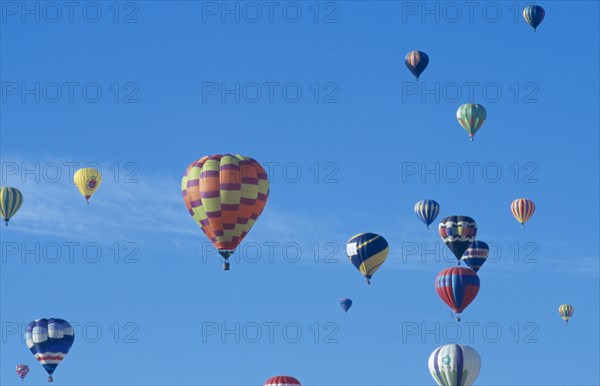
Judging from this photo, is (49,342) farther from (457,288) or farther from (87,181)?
(457,288)

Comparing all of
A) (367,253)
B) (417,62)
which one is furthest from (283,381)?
(417,62)

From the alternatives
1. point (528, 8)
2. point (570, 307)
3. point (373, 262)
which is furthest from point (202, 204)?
point (570, 307)

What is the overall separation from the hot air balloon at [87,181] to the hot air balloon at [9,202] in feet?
16.7

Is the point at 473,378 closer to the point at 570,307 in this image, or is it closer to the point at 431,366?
the point at 431,366

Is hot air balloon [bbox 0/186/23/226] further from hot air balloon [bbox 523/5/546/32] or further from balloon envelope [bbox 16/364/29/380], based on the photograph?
hot air balloon [bbox 523/5/546/32]

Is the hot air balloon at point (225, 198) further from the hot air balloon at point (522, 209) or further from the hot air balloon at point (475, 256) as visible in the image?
the hot air balloon at point (522, 209)

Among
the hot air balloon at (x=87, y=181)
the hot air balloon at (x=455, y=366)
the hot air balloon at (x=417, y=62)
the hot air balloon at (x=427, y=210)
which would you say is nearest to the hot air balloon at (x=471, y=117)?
the hot air balloon at (x=417, y=62)

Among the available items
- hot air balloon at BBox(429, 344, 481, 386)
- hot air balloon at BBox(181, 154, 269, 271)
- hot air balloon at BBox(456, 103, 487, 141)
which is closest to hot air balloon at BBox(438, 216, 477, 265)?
hot air balloon at BBox(456, 103, 487, 141)

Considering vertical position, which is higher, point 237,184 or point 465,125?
point 465,125

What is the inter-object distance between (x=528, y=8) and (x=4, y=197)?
3738 centimetres

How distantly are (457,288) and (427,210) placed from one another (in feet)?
44.1

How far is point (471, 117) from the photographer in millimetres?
121625

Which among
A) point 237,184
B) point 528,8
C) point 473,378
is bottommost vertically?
point 473,378

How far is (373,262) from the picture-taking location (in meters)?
112
